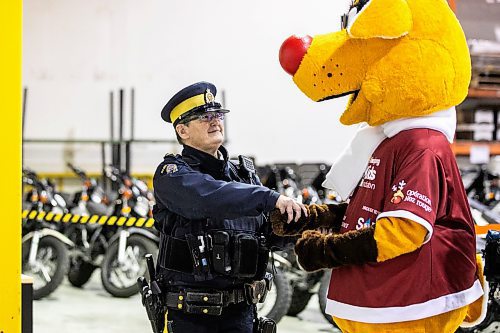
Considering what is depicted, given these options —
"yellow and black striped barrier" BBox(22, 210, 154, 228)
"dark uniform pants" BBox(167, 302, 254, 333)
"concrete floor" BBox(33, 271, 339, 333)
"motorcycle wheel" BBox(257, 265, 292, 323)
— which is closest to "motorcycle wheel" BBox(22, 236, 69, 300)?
"concrete floor" BBox(33, 271, 339, 333)

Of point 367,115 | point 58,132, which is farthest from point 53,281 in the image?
point 367,115

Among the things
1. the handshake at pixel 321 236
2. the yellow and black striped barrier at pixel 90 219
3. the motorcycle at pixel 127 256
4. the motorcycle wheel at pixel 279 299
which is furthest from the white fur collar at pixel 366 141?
the yellow and black striped barrier at pixel 90 219

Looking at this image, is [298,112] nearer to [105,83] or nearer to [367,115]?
[105,83]

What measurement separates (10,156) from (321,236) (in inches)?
40.7

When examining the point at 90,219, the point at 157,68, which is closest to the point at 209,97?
the point at 90,219

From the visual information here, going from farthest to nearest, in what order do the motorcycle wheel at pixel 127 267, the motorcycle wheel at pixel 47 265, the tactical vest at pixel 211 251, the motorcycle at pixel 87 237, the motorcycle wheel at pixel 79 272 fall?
1. the motorcycle wheel at pixel 79 272
2. the motorcycle at pixel 87 237
3. the motorcycle wheel at pixel 47 265
4. the motorcycle wheel at pixel 127 267
5. the tactical vest at pixel 211 251

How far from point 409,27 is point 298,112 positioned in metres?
7.17

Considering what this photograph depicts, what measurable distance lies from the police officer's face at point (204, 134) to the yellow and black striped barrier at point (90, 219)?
351 centimetres

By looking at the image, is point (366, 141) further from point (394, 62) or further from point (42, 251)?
point (42, 251)

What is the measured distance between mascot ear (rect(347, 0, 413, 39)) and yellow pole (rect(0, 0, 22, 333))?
3.64 ft

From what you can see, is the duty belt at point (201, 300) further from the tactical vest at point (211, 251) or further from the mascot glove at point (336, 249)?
the mascot glove at point (336, 249)

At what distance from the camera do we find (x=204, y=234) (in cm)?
282

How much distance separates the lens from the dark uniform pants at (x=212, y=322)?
2836 millimetres

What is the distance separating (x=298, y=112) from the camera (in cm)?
964
